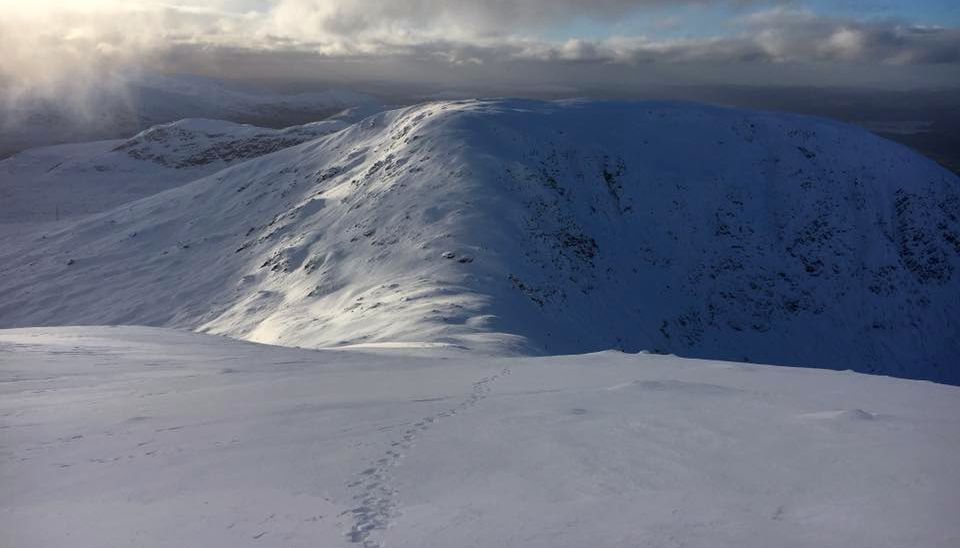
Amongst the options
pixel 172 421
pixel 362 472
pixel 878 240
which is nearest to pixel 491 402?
pixel 362 472

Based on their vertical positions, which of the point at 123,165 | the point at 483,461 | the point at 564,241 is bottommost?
the point at 564,241

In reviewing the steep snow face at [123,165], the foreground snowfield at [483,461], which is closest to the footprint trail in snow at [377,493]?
the foreground snowfield at [483,461]

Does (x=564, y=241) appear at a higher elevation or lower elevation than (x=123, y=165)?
lower

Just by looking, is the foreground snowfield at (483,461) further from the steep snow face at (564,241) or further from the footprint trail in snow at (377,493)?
the steep snow face at (564,241)

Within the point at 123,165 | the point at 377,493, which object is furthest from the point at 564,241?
the point at 123,165

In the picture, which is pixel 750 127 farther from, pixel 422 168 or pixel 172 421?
pixel 172 421

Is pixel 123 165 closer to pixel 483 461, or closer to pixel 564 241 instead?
pixel 564 241
